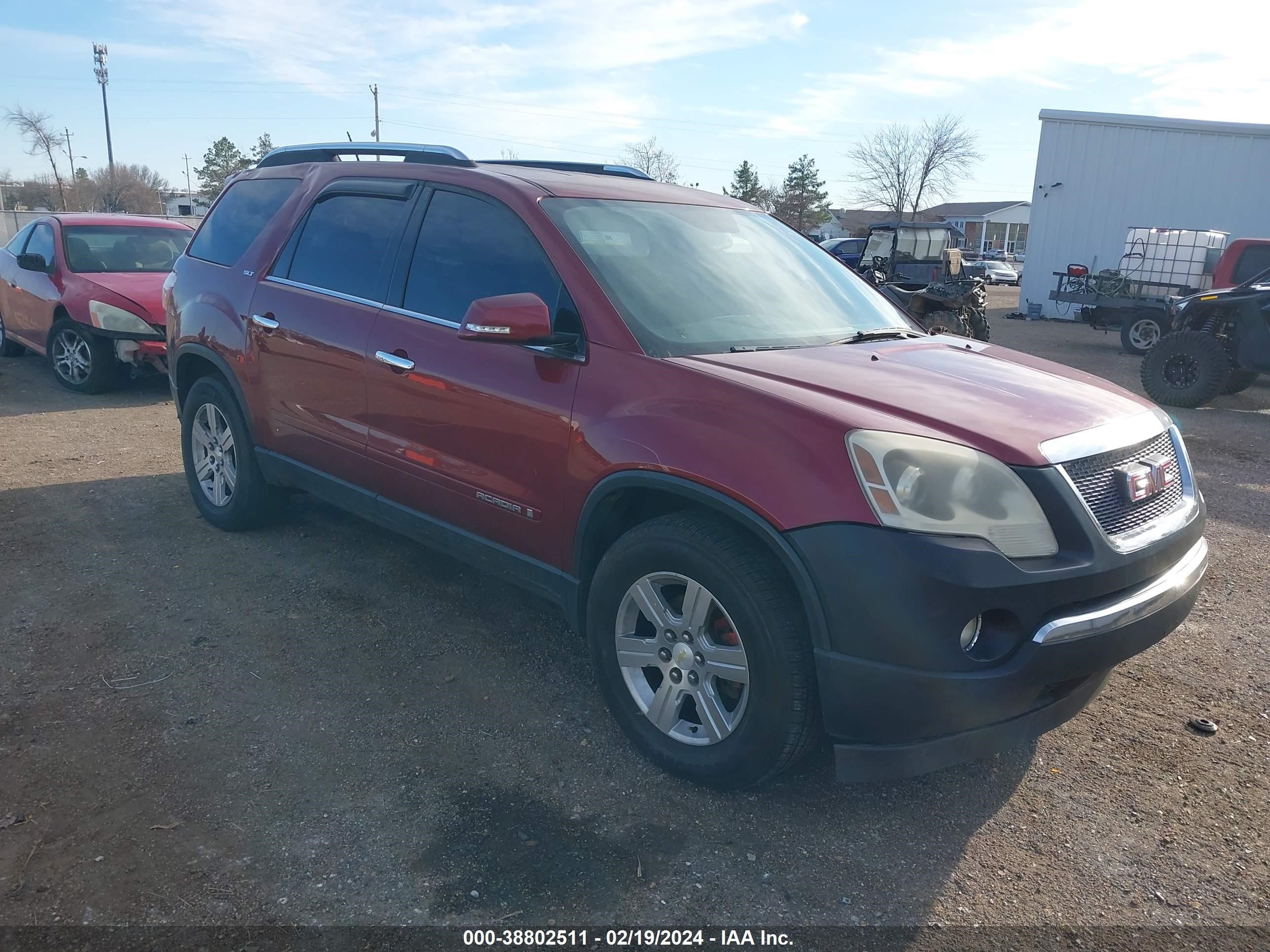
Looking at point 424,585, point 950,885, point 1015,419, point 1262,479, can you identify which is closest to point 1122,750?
point 950,885

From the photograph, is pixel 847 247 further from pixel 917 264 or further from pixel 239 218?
pixel 239 218

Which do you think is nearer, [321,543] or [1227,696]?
[1227,696]

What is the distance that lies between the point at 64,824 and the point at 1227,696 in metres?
4.07

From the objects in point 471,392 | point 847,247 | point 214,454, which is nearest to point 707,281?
point 471,392

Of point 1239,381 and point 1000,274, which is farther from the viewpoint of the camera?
point 1000,274

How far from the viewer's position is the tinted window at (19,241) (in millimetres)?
10055

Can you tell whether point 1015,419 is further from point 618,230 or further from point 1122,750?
point 618,230

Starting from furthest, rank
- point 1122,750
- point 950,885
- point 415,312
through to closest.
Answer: point 415,312 → point 1122,750 → point 950,885

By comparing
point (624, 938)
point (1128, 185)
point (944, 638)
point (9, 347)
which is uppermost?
point (1128, 185)

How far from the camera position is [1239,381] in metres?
10.9

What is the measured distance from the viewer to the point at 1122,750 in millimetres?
3207

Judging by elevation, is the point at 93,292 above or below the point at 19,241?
below

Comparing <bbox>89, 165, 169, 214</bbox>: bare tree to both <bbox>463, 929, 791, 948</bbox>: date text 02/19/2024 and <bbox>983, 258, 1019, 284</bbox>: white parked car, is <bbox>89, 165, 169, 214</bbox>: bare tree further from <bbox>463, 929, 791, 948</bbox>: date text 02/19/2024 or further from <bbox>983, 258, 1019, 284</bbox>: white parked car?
<bbox>463, 929, 791, 948</bbox>: date text 02/19/2024

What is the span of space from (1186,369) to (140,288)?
11.0 m
